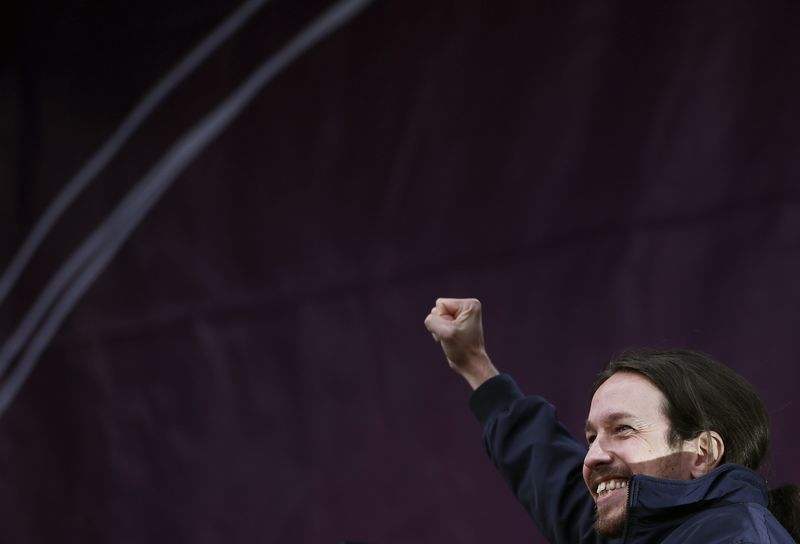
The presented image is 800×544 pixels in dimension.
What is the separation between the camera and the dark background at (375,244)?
212 centimetres

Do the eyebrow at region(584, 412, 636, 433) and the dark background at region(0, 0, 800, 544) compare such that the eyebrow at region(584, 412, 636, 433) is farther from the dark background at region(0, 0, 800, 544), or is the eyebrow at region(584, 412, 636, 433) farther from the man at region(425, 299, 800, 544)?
the dark background at region(0, 0, 800, 544)

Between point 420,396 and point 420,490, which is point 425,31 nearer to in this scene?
point 420,396

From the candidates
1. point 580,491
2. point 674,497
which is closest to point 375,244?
point 580,491

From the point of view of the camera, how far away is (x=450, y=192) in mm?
2408

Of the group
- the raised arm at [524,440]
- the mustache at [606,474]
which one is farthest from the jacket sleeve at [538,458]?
the mustache at [606,474]

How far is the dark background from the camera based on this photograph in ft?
6.97

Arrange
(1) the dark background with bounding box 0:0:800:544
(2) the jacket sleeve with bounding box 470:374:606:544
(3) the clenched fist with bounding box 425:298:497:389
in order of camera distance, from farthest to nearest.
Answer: (1) the dark background with bounding box 0:0:800:544, (3) the clenched fist with bounding box 425:298:497:389, (2) the jacket sleeve with bounding box 470:374:606:544

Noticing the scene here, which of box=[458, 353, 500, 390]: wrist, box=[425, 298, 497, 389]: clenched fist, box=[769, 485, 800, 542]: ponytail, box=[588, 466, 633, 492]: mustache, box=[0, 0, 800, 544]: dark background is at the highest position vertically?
box=[0, 0, 800, 544]: dark background

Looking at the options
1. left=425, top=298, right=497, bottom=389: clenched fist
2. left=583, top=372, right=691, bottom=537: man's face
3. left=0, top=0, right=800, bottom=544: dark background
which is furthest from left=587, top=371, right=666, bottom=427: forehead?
left=0, top=0, right=800, bottom=544: dark background

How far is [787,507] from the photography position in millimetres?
1517

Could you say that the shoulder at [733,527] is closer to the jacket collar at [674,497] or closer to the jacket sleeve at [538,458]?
the jacket collar at [674,497]

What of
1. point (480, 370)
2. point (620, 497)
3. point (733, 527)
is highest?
point (480, 370)

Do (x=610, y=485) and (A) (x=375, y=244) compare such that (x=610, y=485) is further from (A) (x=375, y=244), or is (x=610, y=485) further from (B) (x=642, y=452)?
(A) (x=375, y=244)

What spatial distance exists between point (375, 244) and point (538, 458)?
85 centimetres
